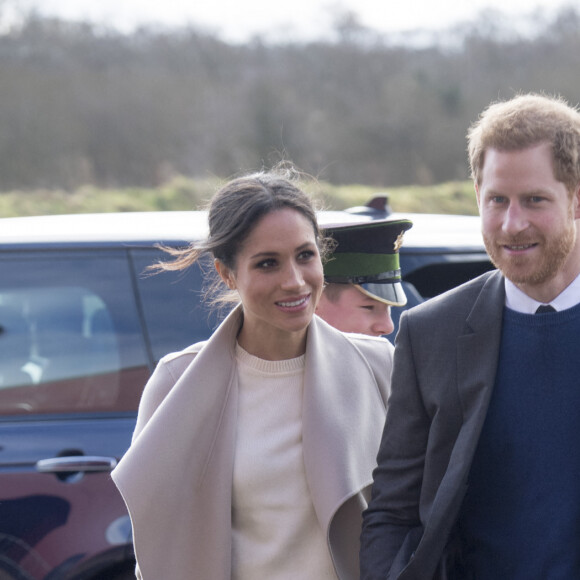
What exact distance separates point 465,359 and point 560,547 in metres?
0.40

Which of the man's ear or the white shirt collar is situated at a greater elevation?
the man's ear

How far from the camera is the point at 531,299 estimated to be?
1860 mm

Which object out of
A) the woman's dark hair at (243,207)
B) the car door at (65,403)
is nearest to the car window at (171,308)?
the car door at (65,403)

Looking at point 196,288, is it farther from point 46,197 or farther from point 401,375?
point 46,197

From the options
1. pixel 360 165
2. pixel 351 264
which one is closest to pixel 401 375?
pixel 351 264

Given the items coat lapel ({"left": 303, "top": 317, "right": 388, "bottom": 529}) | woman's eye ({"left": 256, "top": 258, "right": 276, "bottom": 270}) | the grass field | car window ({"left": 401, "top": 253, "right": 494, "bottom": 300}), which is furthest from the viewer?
the grass field

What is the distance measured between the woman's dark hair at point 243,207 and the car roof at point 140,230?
1.63ft

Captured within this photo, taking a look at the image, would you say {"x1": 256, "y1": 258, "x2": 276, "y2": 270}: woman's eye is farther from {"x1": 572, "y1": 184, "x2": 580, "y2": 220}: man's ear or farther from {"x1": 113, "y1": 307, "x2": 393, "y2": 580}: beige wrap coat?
{"x1": 572, "y1": 184, "x2": 580, "y2": 220}: man's ear

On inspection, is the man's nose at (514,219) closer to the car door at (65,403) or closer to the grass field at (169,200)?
the car door at (65,403)

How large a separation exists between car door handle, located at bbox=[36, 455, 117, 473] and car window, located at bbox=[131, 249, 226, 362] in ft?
1.33

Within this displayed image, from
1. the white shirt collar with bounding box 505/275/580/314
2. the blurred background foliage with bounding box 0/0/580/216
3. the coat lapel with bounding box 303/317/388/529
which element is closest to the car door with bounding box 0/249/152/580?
→ the coat lapel with bounding box 303/317/388/529

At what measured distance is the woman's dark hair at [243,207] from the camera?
2322 mm

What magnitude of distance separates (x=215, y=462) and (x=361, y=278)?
2.84ft

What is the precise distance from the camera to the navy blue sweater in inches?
68.9
